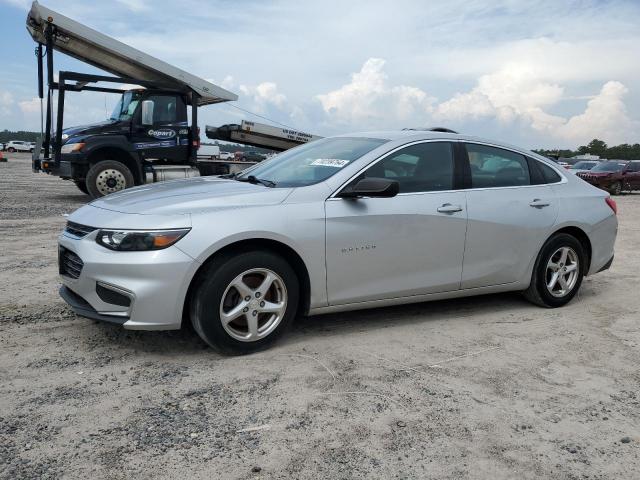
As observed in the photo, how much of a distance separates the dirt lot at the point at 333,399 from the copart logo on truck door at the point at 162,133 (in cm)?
807

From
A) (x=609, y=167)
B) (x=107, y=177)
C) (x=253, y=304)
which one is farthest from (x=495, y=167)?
(x=609, y=167)

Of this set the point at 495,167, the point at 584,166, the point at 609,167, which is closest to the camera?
the point at 495,167

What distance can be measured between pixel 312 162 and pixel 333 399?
79.9 inches

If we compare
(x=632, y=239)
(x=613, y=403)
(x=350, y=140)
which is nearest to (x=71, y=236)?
(x=350, y=140)

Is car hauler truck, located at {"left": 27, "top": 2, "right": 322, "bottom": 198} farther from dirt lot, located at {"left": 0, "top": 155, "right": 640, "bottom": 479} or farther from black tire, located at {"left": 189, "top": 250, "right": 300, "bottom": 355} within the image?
black tire, located at {"left": 189, "top": 250, "right": 300, "bottom": 355}

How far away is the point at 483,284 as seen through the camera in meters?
4.95

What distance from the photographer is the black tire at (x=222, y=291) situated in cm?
370

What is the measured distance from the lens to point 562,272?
5.39 m

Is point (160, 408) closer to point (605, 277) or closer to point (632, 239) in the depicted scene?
point (605, 277)

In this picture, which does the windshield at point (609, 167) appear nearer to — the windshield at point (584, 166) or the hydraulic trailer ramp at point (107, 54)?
the windshield at point (584, 166)

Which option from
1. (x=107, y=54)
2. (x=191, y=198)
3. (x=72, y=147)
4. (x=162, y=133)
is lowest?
(x=191, y=198)

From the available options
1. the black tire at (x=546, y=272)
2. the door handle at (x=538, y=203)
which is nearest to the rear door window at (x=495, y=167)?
the door handle at (x=538, y=203)

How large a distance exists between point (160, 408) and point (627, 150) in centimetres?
7774

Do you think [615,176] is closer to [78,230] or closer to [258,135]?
[258,135]
